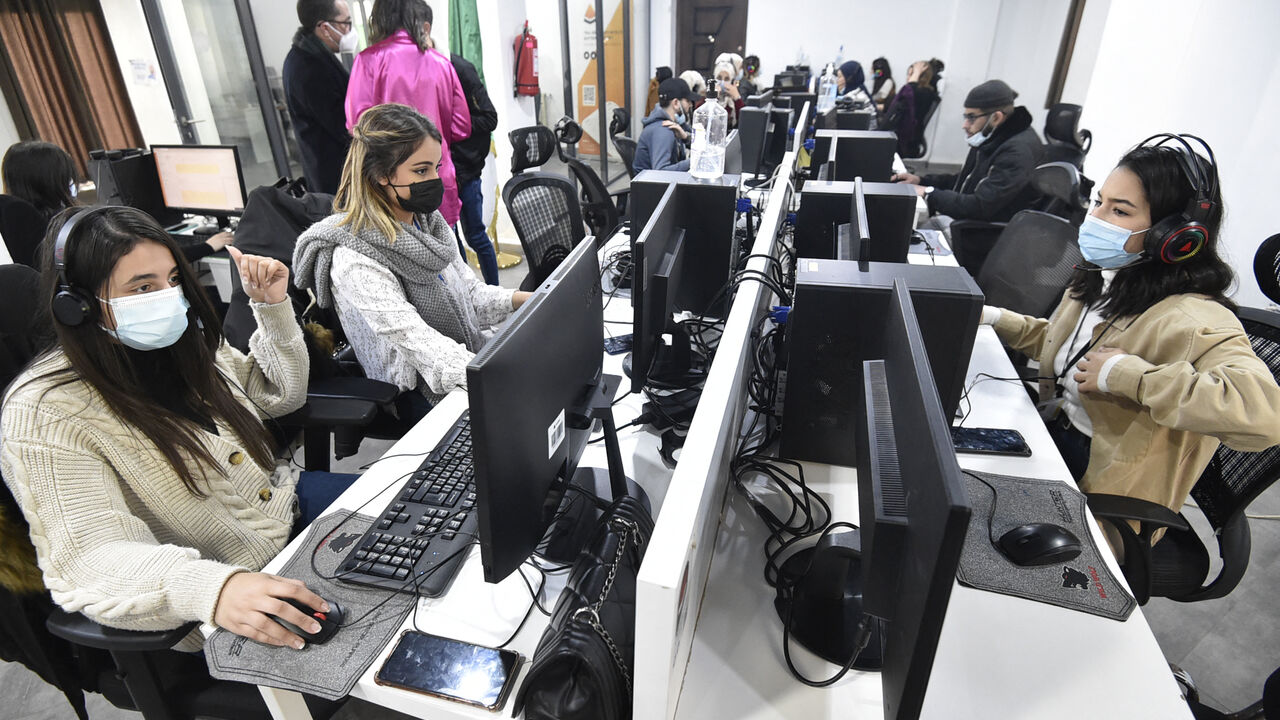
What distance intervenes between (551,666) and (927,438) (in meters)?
0.50

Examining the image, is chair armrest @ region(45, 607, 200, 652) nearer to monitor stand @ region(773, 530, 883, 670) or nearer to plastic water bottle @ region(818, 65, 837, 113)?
monitor stand @ region(773, 530, 883, 670)

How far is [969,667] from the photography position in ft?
2.87

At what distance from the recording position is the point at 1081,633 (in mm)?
920

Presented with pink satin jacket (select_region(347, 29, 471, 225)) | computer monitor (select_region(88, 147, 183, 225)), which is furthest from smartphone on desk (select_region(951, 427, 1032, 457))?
computer monitor (select_region(88, 147, 183, 225))

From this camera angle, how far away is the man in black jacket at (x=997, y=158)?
3080 millimetres

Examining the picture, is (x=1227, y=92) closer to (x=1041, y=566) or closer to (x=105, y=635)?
(x=1041, y=566)

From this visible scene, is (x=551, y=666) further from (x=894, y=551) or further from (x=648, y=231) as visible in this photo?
(x=648, y=231)

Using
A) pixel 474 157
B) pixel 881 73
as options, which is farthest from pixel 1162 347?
pixel 881 73

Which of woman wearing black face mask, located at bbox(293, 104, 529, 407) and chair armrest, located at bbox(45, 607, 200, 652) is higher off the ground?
woman wearing black face mask, located at bbox(293, 104, 529, 407)

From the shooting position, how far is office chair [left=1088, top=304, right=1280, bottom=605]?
1174 millimetres

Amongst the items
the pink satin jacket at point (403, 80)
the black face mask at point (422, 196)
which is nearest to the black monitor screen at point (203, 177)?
the pink satin jacket at point (403, 80)

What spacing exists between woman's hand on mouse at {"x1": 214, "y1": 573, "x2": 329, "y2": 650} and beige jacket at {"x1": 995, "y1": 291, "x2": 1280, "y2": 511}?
1.54m

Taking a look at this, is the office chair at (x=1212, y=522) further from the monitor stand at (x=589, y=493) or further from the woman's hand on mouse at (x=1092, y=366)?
the monitor stand at (x=589, y=493)

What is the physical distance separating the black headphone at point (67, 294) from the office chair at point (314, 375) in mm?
540
